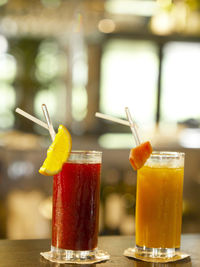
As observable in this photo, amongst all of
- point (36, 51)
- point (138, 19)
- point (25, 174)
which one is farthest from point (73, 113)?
point (25, 174)

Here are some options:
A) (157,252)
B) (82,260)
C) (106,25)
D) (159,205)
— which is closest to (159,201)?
(159,205)

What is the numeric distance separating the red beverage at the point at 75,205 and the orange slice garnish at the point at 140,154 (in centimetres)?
10

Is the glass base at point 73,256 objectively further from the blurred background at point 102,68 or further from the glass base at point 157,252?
the blurred background at point 102,68

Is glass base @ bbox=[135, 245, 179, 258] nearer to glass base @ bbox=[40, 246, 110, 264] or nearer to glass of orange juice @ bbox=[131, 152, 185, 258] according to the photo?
glass of orange juice @ bbox=[131, 152, 185, 258]

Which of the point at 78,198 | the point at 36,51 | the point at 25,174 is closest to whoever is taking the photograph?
the point at 78,198

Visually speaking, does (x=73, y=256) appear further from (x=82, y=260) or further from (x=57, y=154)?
(x=57, y=154)

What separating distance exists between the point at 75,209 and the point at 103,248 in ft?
0.69

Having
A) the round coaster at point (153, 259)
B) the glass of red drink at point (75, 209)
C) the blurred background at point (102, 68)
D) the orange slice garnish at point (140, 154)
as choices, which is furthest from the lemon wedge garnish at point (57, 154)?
the blurred background at point (102, 68)

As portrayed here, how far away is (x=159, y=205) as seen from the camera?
1.39 m

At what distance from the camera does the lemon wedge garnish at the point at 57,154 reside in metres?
1.28

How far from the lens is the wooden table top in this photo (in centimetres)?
130

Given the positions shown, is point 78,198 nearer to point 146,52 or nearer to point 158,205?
point 158,205

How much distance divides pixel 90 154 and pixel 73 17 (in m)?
4.00

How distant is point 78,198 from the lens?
1.33m
